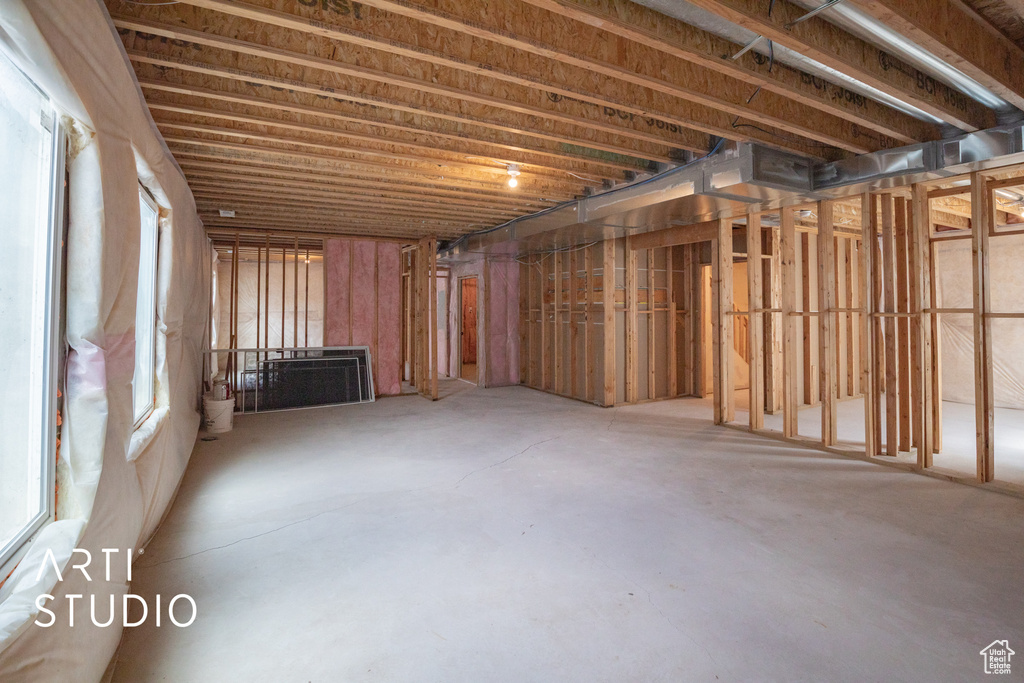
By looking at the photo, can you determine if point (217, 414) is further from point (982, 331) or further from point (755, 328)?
point (982, 331)

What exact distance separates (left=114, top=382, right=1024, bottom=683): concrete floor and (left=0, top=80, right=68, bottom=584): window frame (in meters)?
0.77

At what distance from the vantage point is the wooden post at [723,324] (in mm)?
5750

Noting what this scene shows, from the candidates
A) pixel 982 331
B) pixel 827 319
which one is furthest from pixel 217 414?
pixel 982 331

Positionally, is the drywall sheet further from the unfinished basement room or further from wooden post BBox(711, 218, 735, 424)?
wooden post BBox(711, 218, 735, 424)

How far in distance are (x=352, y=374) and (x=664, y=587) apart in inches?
246

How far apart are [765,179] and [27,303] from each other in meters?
4.52

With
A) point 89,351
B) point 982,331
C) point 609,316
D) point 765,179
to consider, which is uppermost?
point 765,179

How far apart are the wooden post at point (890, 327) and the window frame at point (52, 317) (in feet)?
18.8

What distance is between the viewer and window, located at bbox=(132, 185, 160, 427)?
3.25m

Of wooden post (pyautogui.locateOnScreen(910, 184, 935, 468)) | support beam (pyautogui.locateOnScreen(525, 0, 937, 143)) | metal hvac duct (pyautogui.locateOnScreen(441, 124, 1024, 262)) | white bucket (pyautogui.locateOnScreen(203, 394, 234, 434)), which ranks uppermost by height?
support beam (pyautogui.locateOnScreen(525, 0, 937, 143))

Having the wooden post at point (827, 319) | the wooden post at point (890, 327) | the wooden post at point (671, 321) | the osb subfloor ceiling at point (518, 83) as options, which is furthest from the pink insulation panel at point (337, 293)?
the wooden post at point (890, 327)

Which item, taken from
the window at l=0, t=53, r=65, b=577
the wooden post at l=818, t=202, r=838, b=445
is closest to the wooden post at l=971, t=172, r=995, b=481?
the wooden post at l=818, t=202, r=838, b=445

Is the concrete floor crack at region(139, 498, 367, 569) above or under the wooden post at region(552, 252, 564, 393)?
under

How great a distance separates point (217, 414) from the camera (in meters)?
5.51
